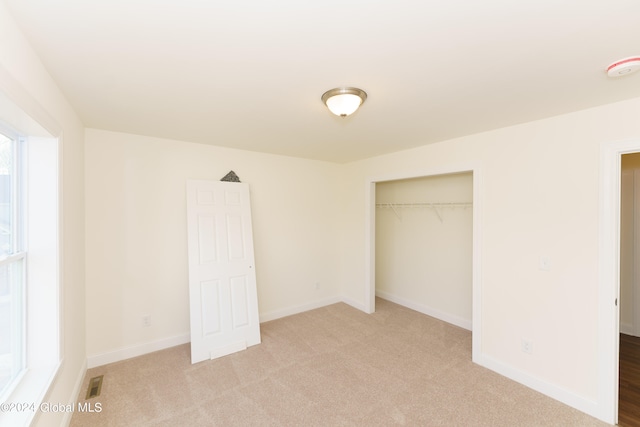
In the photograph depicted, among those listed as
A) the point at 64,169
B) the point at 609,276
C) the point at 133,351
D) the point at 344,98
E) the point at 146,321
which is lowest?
the point at 133,351

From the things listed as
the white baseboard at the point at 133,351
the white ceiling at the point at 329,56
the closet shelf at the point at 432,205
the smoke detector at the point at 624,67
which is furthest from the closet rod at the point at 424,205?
the white baseboard at the point at 133,351

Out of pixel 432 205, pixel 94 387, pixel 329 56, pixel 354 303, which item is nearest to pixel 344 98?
pixel 329 56

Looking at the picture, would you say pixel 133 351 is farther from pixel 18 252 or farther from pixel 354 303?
pixel 354 303

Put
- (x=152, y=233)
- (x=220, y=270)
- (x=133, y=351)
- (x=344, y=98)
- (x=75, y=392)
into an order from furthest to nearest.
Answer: (x=220, y=270)
(x=152, y=233)
(x=133, y=351)
(x=75, y=392)
(x=344, y=98)

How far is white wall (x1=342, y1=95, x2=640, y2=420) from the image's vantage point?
2117mm

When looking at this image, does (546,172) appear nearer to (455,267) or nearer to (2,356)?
(455,267)

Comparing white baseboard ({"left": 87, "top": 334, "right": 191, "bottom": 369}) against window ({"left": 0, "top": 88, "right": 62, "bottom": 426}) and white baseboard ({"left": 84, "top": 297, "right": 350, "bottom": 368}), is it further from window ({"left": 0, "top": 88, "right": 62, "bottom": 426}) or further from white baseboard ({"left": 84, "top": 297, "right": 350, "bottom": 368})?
window ({"left": 0, "top": 88, "right": 62, "bottom": 426})

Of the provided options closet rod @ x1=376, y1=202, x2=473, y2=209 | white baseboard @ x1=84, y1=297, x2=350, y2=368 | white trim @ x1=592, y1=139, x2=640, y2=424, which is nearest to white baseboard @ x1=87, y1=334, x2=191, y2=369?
white baseboard @ x1=84, y1=297, x2=350, y2=368

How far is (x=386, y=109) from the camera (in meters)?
2.18

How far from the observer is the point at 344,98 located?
1.80m

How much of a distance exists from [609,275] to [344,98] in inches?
92.3

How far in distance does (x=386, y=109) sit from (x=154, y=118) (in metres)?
2.00

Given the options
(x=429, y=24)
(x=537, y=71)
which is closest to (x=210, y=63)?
(x=429, y=24)

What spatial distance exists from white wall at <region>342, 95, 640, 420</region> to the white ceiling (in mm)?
262
